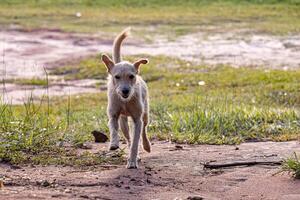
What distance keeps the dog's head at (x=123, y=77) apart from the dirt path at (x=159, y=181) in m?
0.72

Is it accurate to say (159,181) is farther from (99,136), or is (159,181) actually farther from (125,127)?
(99,136)

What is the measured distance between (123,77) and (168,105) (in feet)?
18.4

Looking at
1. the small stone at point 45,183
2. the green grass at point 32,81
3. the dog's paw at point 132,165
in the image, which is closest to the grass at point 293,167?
the dog's paw at point 132,165

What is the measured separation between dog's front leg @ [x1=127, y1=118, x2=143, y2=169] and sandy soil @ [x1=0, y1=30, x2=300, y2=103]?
1022 centimetres

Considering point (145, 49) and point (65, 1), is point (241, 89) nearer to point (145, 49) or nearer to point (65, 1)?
point (145, 49)

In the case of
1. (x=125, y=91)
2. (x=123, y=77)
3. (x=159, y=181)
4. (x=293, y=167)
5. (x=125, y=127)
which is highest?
(x=123, y=77)

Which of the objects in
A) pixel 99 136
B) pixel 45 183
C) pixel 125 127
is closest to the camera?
pixel 45 183

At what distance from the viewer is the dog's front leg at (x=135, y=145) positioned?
26.2ft

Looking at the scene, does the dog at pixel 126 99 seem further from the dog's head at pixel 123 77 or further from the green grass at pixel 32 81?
the green grass at pixel 32 81

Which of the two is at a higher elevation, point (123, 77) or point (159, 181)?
point (123, 77)

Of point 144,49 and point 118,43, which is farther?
point 144,49

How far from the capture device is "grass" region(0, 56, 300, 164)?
29.4 ft

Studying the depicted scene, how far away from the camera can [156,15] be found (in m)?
35.0

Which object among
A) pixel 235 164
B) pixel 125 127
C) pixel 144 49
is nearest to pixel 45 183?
pixel 235 164
